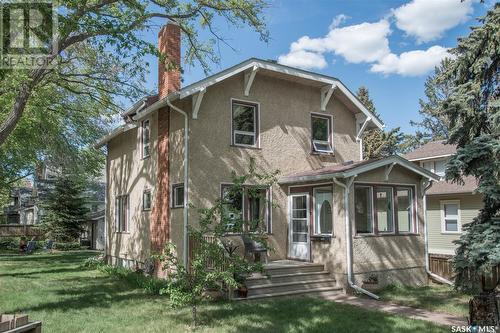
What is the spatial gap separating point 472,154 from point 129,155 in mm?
13468

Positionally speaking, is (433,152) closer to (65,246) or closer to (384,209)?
(384,209)

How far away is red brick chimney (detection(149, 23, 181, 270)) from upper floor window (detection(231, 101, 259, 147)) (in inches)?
84.8

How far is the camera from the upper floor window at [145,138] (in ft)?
52.6

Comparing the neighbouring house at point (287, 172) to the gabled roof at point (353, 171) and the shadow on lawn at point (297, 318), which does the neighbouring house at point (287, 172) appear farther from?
the shadow on lawn at point (297, 318)

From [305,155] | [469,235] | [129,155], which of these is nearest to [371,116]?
[305,155]

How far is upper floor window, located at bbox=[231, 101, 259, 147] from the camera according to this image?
1392 cm

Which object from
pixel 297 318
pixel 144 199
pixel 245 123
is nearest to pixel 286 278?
pixel 297 318

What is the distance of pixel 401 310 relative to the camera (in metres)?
10.0

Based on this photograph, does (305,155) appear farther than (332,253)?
Yes

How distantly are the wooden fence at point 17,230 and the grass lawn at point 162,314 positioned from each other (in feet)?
85.8

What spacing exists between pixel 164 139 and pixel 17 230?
1146 inches

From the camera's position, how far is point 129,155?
17.9m

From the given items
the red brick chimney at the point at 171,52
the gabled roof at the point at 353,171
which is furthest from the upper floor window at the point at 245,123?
the red brick chimney at the point at 171,52

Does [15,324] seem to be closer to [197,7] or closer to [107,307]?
[107,307]
